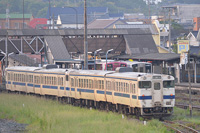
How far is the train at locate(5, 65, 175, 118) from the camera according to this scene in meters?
25.2

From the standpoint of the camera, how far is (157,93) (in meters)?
25.2

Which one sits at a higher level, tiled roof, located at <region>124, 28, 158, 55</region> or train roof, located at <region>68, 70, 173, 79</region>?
tiled roof, located at <region>124, 28, 158, 55</region>

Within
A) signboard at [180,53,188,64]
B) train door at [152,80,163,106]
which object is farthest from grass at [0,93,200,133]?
signboard at [180,53,188,64]

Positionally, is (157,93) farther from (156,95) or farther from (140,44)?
(140,44)

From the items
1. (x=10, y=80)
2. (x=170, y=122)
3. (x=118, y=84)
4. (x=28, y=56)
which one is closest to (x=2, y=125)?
(x=118, y=84)

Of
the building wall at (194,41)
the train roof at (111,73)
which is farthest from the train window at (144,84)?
the building wall at (194,41)

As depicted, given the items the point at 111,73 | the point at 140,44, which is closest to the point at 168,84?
the point at 111,73

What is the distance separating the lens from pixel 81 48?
5828 cm

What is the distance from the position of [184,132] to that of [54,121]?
701 centimetres

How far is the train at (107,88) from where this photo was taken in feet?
82.7

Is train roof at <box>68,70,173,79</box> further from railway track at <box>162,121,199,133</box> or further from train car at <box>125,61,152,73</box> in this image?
train car at <box>125,61,152,73</box>

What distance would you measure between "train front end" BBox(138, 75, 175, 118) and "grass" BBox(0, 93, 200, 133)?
3.32 ft

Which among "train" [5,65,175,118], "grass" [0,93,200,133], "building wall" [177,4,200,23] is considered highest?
"building wall" [177,4,200,23]

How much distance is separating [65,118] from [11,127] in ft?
9.44
